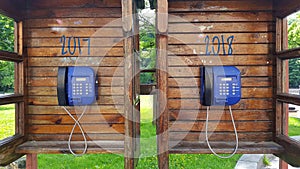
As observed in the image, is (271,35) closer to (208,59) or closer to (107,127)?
(208,59)

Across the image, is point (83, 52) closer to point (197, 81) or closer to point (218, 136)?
point (197, 81)

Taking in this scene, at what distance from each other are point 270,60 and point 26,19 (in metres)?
2.35

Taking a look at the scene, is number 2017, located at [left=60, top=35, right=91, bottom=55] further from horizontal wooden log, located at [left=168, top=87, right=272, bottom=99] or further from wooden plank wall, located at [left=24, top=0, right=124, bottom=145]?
horizontal wooden log, located at [left=168, top=87, right=272, bottom=99]

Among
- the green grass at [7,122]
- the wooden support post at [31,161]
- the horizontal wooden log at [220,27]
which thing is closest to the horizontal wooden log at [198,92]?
the horizontal wooden log at [220,27]

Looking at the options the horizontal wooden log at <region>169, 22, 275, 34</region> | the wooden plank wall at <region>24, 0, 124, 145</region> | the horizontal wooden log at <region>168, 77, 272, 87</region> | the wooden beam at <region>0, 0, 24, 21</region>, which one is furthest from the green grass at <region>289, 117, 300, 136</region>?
the wooden beam at <region>0, 0, 24, 21</region>

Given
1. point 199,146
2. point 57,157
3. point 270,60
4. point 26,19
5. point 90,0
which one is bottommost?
point 57,157

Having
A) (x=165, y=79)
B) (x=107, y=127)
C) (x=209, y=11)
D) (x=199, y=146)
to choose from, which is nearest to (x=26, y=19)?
(x=107, y=127)

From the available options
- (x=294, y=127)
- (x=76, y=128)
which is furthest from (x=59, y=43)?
(x=294, y=127)

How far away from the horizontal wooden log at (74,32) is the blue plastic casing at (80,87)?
42 centimetres

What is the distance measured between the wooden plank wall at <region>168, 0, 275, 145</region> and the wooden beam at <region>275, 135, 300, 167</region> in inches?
6.2

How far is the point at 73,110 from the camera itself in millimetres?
2182

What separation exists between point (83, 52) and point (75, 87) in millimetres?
428

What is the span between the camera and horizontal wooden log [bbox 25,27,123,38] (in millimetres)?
2143

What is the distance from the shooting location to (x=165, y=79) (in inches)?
59.4
